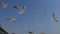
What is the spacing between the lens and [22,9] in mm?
2992

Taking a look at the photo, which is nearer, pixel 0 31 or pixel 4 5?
pixel 4 5

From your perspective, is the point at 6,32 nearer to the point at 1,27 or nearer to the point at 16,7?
the point at 1,27

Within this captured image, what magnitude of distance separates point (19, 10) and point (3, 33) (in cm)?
68

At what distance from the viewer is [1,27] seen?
3.09 metres

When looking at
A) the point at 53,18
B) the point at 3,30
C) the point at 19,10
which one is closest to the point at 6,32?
the point at 3,30

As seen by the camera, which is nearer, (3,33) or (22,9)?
(22,9)

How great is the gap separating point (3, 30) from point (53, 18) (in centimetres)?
114

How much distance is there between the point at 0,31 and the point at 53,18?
4.05 feet

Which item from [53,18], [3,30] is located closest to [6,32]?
[3,30]

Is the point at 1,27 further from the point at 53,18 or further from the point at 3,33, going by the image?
the point at 53,18

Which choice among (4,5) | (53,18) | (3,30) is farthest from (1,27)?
(53,18)

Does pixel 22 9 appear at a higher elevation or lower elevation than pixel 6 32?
higher

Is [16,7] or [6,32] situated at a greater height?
[16,7]

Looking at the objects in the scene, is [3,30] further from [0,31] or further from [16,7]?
[16,7]
